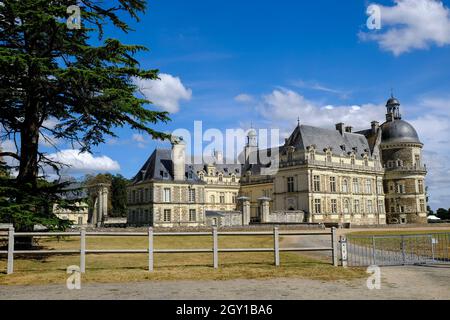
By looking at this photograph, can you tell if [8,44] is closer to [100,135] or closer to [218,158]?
[100,135]

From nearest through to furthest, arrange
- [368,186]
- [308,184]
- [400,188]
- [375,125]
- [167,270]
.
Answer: [167,270], [308,184], [368,186], [400,188], [375,125]

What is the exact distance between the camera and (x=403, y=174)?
63.2 m

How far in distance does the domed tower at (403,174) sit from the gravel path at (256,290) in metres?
56.3

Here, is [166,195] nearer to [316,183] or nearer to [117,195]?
[316,183]

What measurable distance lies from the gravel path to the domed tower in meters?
56.3

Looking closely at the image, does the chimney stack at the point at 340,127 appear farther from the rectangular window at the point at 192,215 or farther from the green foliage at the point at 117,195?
the green foliage at the point at 117,195

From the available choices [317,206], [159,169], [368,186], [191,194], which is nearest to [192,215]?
[191,194]

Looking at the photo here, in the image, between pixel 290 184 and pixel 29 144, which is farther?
pixel 290 184

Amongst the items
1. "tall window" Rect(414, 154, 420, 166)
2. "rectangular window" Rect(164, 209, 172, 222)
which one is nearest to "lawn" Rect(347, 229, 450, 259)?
"rectangular window" Rect(164, 209, 172, 222)

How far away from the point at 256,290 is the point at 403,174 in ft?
195

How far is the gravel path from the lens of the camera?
27.4 feet

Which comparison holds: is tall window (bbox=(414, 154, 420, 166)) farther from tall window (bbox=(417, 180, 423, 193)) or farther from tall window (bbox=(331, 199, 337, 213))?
tall window (bbox=(331, 199, 337, 213))
